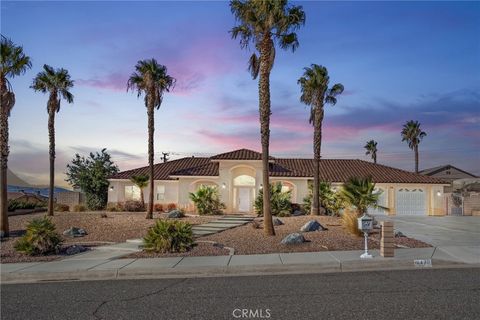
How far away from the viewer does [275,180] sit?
116 feet

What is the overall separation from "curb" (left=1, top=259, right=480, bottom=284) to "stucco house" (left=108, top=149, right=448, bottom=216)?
21.2m

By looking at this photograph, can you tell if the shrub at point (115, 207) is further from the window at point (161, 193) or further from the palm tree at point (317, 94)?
the palm tree at point (317, 94)

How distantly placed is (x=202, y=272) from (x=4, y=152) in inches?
559

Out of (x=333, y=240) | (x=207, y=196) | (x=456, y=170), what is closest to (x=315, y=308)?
(x=333, y=240)

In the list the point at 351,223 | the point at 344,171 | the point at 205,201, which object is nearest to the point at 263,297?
the point at 351,223

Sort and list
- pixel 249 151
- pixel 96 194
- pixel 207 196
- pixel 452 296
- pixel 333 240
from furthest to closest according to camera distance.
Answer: pixel 96 194, pixel 249 151, pixel 207 196, pixel 333 240, pixel 452 296

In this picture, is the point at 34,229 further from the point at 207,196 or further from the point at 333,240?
the point at 207,196

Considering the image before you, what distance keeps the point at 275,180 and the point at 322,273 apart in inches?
964

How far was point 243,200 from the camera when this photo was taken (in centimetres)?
3359

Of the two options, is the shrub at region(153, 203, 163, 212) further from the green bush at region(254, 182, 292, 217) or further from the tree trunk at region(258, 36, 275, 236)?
the tree trunk at region(258, 36, 275, 236)

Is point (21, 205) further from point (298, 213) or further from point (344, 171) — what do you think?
point (344, 171)

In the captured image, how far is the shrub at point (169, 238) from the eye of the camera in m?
14.0

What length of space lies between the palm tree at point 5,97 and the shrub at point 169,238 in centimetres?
968

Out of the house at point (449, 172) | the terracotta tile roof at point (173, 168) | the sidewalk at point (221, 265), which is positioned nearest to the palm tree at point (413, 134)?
the house at point (449, 172)
